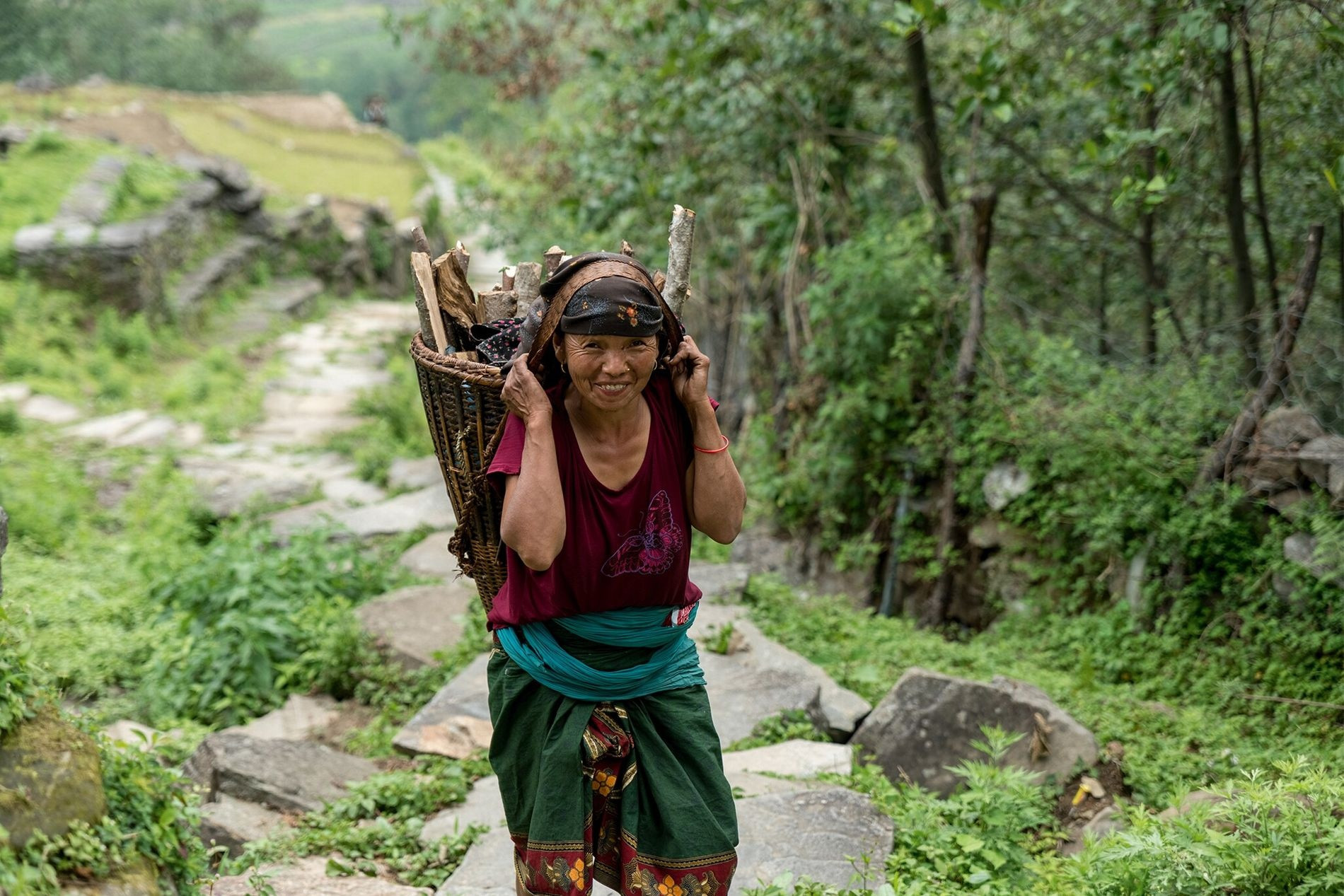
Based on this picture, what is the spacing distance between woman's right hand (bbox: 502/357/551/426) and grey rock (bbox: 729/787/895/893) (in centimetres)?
161

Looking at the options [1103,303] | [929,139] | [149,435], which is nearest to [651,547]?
[929,139]

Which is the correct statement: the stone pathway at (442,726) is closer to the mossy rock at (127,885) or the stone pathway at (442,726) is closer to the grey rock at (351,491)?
the grey rock at (351,491)

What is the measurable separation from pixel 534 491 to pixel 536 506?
0.11ft

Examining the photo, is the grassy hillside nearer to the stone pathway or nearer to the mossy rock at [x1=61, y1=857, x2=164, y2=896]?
the stone pathway

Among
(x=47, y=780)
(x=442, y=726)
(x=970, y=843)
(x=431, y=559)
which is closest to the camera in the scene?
(x=47, y=780)

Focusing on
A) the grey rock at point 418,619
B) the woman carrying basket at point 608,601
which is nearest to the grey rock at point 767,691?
the grey rock at point 418,619

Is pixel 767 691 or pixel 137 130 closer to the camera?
pixel 767 691

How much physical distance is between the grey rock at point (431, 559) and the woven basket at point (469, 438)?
3.80m

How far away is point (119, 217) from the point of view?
11875 mm

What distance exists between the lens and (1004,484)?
600cm

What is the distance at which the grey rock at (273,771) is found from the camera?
402cm

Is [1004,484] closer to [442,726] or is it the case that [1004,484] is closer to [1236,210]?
[1236,210]

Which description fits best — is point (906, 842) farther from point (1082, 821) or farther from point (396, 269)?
point (396, 269)

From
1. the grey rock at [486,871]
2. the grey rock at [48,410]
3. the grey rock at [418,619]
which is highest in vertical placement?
the grey rock at [48,410]
